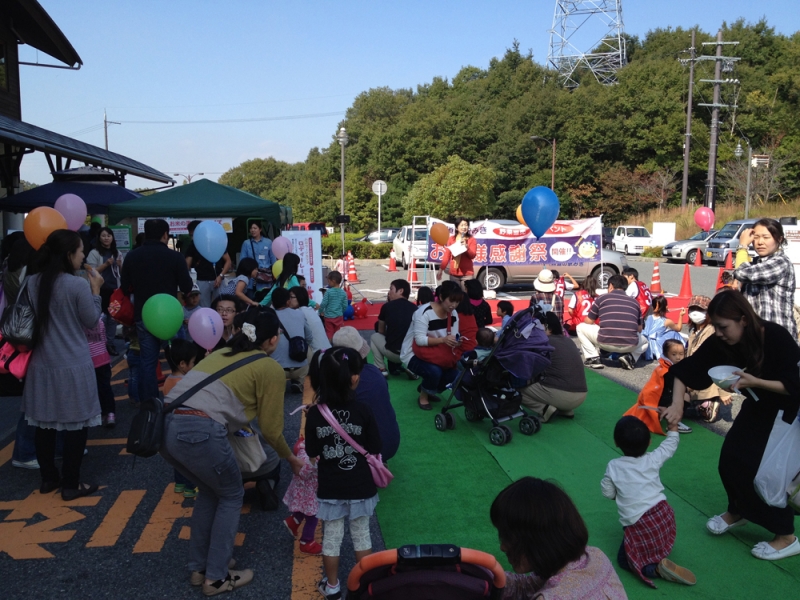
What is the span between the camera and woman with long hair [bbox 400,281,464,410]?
5.92m

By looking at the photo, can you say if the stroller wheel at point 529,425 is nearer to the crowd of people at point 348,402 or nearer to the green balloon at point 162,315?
the crowd of people at point 348,402

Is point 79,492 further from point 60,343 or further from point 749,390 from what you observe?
point 749,390

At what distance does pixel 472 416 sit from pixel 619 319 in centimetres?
288

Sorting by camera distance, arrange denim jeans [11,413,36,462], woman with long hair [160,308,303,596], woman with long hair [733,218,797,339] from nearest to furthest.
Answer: woman with long hair [160,308,303,596], woman with long hair [733,218,797,339], denim jeans [11,413,36,462]

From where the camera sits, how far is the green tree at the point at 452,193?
112 feet

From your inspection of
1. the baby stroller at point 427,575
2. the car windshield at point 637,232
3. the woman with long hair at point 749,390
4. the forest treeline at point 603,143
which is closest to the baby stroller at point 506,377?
the woman with long hair at point 749,390

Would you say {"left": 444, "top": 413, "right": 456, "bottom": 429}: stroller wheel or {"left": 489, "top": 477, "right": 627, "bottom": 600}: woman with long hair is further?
{"left": 444, "top": 413, "right": 456, "bottom": 429}: stroller wheel

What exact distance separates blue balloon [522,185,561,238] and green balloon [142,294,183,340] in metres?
6.27

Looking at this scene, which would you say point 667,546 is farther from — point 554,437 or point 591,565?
point 554,437

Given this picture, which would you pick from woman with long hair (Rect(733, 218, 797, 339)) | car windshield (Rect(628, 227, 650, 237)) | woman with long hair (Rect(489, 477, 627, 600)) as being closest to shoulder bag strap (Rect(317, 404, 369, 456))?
woman with long hair (Rect(489, 477, 627, 600))

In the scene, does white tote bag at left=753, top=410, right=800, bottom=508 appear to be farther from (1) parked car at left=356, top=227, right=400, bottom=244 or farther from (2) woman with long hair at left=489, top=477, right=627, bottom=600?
(1) parked car at left=356, top=227, right=400, bottom=244

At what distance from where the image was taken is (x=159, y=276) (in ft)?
19.0

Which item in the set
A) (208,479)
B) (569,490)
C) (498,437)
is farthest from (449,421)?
(208,479)

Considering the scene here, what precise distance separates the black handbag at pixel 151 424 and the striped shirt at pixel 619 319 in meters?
5.84
